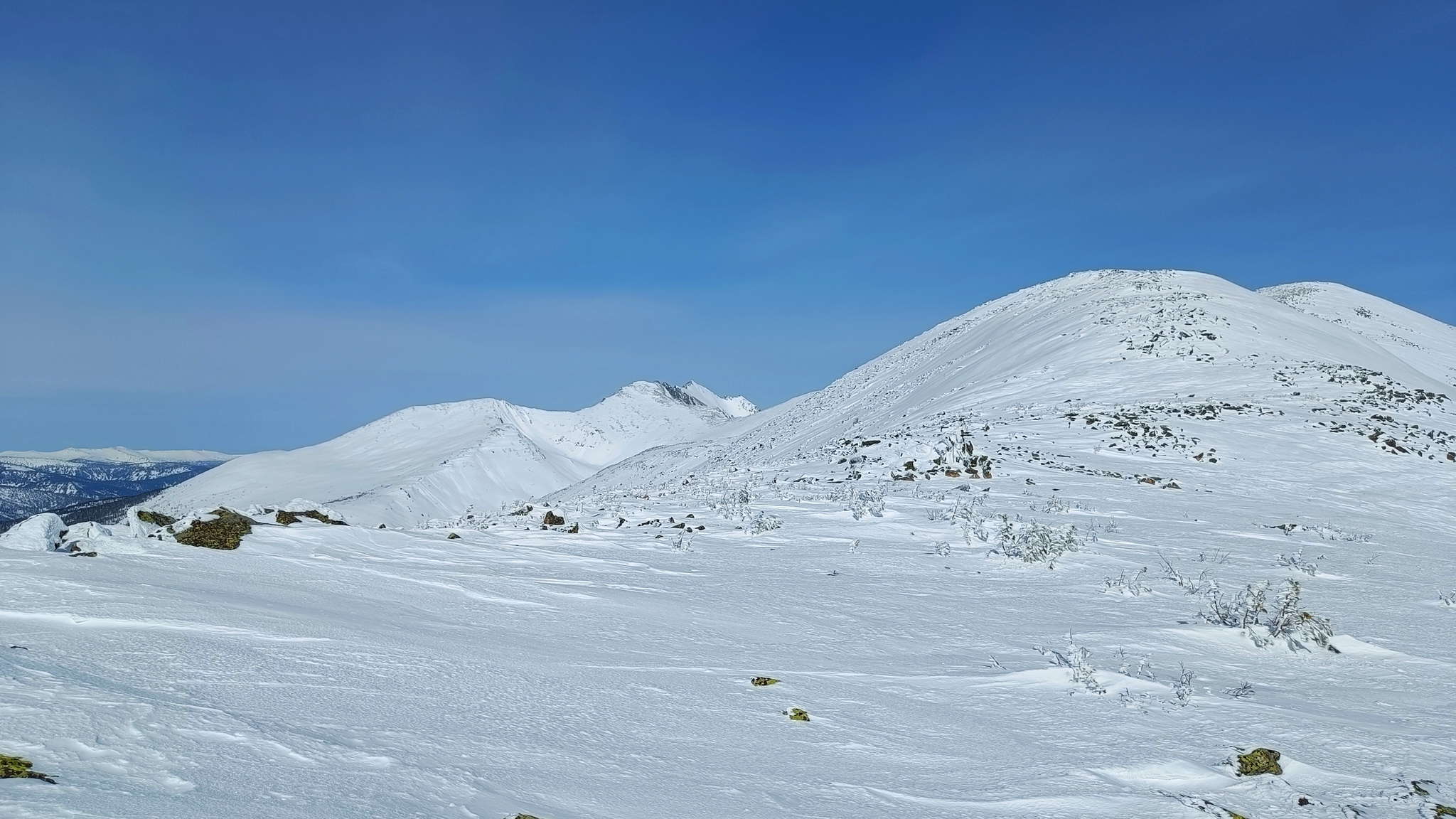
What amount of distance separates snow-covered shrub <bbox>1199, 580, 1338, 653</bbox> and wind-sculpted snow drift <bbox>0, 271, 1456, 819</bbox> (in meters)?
0.02

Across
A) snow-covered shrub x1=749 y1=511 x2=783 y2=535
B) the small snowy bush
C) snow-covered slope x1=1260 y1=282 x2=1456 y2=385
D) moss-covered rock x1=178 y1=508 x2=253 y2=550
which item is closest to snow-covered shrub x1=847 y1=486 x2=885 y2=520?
snow-covered shrub x1=749 y1=511 x2=783 y2=535

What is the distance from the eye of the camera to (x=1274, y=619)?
6.43 m

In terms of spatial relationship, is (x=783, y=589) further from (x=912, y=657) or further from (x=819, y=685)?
(x=819, y=685)

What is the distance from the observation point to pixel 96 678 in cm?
336

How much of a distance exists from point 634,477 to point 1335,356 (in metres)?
31.9

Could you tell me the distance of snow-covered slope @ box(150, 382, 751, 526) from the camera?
64.1 meters

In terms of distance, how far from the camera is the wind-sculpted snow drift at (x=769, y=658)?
123 inches

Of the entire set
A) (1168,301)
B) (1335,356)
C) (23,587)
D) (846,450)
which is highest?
(1168,301)

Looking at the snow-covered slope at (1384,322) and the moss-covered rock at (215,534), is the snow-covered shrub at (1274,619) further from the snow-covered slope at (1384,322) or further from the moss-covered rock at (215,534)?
the snow-covered slope at (1384,322)

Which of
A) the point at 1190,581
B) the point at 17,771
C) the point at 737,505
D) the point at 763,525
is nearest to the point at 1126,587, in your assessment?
the point at 1190,581

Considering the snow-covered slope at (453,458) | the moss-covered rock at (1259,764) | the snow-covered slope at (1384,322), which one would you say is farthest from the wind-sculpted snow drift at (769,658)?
the snow-covered slope at (453,458)

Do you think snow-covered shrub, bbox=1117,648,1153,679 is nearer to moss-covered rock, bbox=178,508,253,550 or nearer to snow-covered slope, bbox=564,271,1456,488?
moss-covered rock, bbox=178,508,253,550

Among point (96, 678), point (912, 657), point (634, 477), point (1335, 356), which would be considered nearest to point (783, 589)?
point (912, 657)

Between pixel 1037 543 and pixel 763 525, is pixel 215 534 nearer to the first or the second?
pixel 763 525
